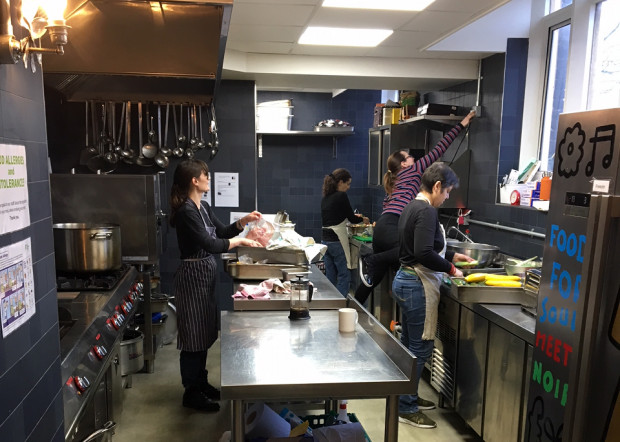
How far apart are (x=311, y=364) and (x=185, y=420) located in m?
1.59

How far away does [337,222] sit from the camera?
4.94m

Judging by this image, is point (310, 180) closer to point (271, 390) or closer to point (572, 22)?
point (572, 22)

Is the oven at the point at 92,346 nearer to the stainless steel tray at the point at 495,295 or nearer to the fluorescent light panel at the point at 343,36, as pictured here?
the stainless steel tray at the point at 495,295

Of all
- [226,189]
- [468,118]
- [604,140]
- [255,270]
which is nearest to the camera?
[604,140]

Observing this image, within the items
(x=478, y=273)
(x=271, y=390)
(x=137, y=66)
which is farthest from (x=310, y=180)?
(x=271, y=390)

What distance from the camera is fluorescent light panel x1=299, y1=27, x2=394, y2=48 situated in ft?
A: 10.9

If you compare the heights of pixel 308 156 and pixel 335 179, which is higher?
pixel 308 156

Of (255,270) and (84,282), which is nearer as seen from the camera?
(84,282)

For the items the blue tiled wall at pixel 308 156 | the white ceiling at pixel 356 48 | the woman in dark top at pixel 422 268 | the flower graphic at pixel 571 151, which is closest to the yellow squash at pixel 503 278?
the woman in dark top at pixel 422 268

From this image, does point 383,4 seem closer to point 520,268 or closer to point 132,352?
point 520,268

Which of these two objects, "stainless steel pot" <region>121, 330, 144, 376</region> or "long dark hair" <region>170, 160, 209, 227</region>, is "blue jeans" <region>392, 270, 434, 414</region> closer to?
"long dark hair" <region>170, 160, 209, 227</region>

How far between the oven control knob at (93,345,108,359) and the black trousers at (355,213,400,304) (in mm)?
2280

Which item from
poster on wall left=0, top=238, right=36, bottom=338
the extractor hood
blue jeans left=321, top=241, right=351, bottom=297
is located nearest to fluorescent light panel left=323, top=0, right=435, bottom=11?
the extractor hood

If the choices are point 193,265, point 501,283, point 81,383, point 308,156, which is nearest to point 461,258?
point 501,283
